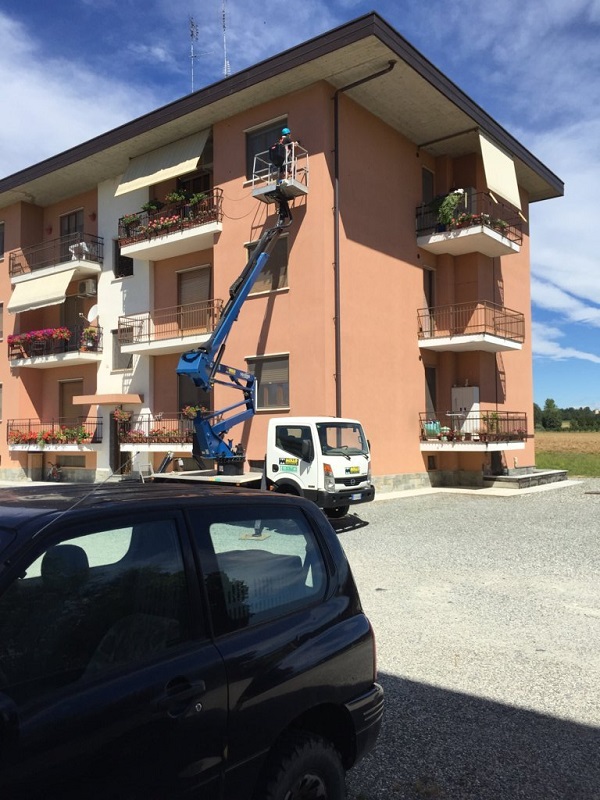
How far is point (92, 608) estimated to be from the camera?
225 centimetres

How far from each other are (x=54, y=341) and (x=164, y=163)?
8.46 m

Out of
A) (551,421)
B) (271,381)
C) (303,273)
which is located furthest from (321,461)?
(551,421)

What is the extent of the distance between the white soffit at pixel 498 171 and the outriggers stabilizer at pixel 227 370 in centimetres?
654

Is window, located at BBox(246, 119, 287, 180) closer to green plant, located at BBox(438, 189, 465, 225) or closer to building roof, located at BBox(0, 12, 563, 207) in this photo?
building roof, located at BBox(0, 12, 563, 207)

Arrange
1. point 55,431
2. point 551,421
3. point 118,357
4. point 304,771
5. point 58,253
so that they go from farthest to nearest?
Answer: point 551,421 → point 58,253 → point 55,431 → point 118,357 → point 304,771

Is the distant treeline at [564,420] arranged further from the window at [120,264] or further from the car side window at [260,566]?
the car side window at [260,566]

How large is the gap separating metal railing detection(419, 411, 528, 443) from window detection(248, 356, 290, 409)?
5002 millimetres

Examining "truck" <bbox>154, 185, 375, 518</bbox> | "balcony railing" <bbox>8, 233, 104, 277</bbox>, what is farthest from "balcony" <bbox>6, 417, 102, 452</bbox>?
"truck" <bbox>154, 185, 375, 518</bbox>

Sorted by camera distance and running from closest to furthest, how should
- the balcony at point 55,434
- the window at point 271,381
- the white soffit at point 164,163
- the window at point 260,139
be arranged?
the window at point 271,381, the window at point 260,139, the white soffit at point 164,163, the balcony at point 55,434

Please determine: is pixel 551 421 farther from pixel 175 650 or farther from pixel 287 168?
pixel 175 650

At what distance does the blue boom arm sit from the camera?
52.6ft

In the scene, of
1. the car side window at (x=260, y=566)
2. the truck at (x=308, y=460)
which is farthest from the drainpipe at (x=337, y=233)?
the car side window at (x=260, y=566)

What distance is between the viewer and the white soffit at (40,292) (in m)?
24.3

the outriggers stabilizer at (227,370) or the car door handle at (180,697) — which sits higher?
the outriggers stabilizer at (227,370)
